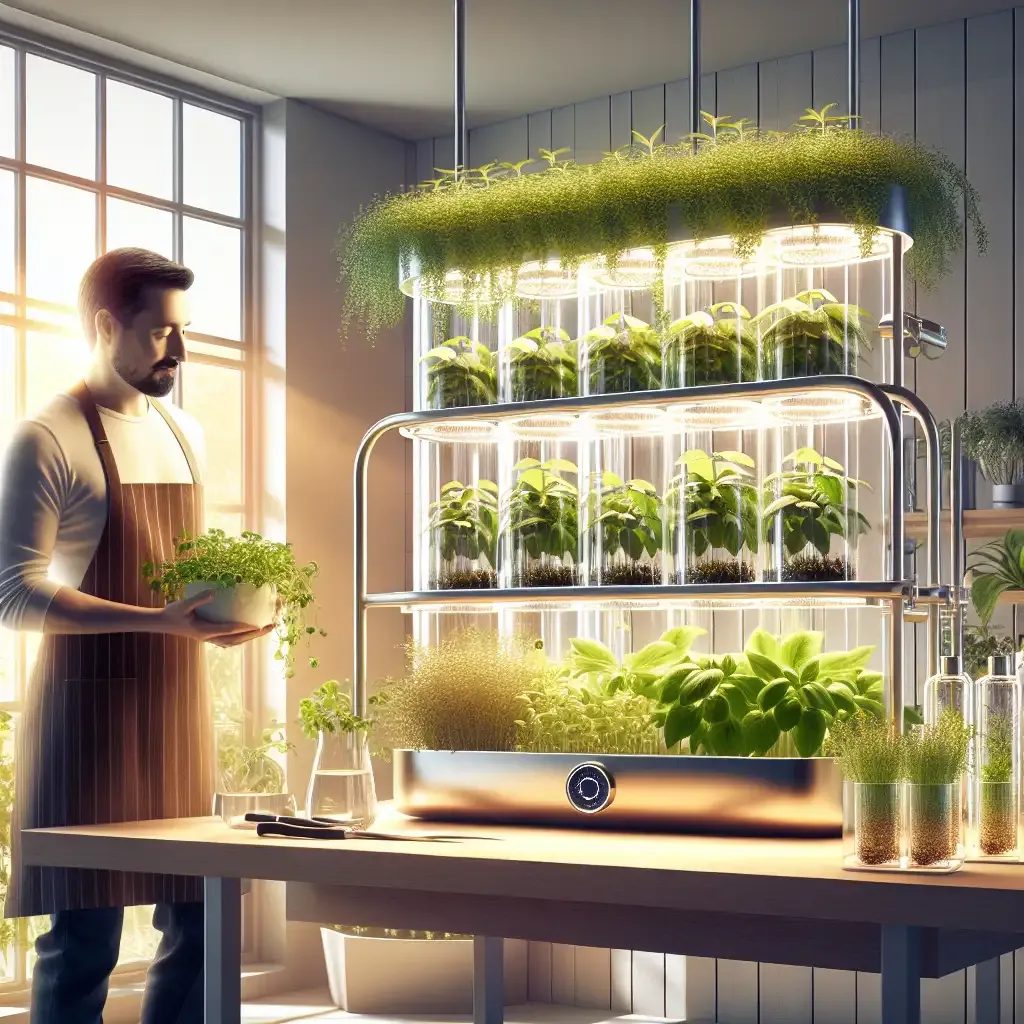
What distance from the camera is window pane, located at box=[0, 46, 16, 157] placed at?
490 centimetres

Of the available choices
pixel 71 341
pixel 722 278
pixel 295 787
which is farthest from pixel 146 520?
pixel 295 787

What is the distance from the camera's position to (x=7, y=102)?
492cm

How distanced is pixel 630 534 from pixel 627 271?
47 cm

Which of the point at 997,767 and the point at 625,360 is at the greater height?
the point at 625,360

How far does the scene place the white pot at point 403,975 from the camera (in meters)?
5.25

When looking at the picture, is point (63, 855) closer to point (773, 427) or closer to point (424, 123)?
point (773, 427)

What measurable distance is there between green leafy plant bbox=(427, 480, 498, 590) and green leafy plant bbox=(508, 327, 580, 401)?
0.19m

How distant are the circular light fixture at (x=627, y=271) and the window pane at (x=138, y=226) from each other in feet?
9.15

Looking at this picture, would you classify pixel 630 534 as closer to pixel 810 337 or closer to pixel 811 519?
pixel 811 519

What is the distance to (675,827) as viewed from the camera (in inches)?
98.3

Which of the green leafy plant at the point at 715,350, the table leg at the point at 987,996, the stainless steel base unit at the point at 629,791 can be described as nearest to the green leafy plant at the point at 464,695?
the stainless steel base unit at the point at 629,791

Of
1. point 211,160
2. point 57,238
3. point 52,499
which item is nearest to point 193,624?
point 52,499

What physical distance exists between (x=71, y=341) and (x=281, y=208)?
3.26 ft

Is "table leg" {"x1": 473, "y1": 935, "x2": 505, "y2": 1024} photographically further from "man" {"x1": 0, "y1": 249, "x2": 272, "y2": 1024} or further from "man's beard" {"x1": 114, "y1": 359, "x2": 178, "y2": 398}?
"man's beard" {"x1": 114, "y1": 359, "x2": 178, "y2": 398}
